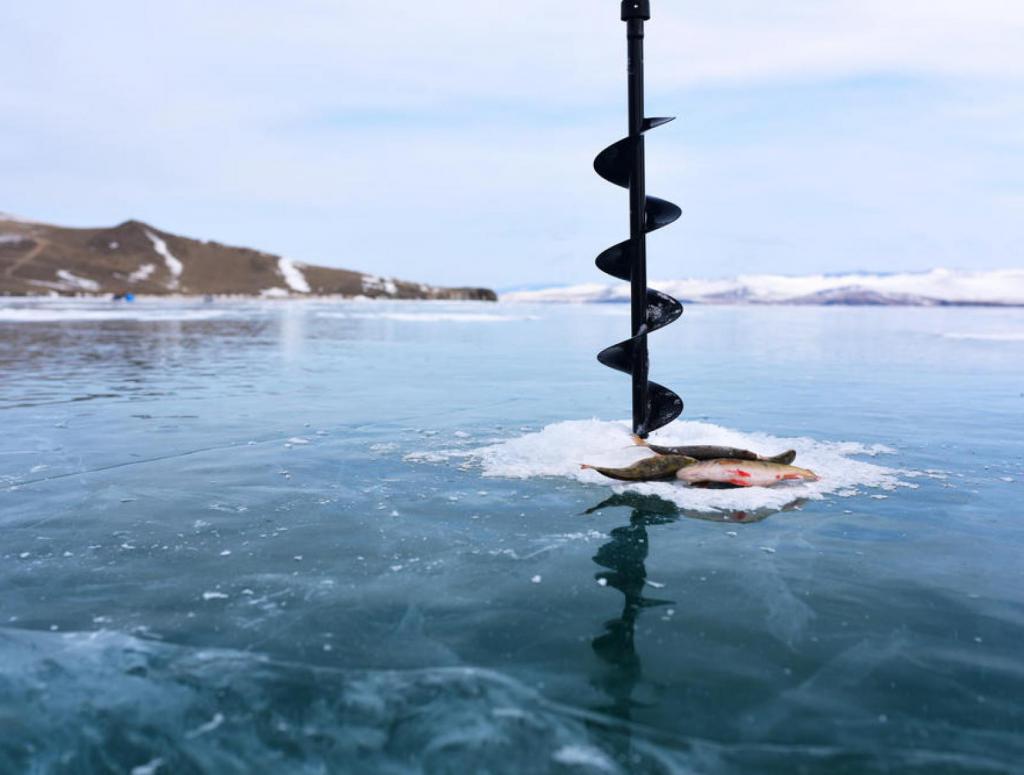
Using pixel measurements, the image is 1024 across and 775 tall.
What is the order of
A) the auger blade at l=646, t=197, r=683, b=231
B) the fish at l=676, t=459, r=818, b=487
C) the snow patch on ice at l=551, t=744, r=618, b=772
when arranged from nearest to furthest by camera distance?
the snow patch on ice at l=551, t=744, r=618, b=772
the fish at l=676, t=459, r=818, b=487
the auger blade at l=646, t=197, r=683, b=231

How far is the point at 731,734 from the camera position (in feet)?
11.9

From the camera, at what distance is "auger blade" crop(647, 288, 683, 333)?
9641 millimetres

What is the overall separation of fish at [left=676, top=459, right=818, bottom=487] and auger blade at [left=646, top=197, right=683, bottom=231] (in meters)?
3.13

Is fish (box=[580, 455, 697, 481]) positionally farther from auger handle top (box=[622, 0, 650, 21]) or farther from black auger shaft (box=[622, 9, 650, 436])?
auger handle top (box=[622, 0, 650, 21])

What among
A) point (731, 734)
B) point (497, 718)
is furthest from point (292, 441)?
point (731, 734)

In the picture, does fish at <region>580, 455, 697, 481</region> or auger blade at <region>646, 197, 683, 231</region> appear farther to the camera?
auger blade at <region>646, 197, 683, 231</region>

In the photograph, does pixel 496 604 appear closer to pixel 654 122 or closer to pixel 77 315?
pixel 654 122

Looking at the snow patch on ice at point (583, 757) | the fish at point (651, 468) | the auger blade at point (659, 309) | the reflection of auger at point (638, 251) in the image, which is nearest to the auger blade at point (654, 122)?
the reflection of auger at point (638, 251)

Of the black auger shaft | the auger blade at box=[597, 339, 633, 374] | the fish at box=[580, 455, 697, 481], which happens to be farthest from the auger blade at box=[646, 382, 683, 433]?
the fish at box=[580, 455, 697, 481]

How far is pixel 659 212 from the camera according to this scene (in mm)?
9430

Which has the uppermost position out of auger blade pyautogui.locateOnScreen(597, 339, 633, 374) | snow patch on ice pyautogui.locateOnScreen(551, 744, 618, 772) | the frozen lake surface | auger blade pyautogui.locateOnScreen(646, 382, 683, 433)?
auger blade pyautogui.locateOnScreen(597, 339, 633, 374)

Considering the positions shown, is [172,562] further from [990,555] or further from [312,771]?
[990,555]

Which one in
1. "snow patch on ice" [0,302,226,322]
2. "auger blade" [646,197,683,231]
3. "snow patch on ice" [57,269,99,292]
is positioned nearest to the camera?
"auger blade" [646,197,683,231]

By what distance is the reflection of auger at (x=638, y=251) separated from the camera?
365 inches
